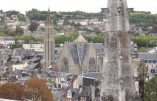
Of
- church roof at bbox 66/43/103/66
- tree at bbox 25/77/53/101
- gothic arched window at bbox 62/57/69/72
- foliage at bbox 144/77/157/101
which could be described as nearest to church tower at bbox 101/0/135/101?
foliage at bbox 144/77/157/101

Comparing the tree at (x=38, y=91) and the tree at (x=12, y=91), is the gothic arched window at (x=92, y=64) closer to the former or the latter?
the tree at (x=38, y=91)

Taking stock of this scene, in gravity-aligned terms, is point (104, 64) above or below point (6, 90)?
above

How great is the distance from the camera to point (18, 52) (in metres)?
92.4

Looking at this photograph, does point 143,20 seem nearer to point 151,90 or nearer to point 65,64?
point 65,64

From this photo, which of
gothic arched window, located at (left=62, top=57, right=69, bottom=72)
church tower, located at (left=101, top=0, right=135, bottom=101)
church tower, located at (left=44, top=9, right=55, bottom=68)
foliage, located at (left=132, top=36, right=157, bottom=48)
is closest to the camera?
church tower, located at (left=101, top=0, right=135, bottom=101)

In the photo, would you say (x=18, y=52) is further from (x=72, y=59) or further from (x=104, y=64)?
(x=104, y=64)

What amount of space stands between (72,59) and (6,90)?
2538 centimetres

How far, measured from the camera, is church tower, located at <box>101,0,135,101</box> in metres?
11.0

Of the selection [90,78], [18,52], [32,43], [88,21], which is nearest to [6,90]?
[90,78]

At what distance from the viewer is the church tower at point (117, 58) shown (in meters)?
11.0

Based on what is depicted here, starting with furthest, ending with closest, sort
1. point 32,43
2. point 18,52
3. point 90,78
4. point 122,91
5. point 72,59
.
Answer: point 32,43 → point 18,52 → point 72,59 → point 90,78 → point 122,91

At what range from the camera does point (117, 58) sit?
1111cm

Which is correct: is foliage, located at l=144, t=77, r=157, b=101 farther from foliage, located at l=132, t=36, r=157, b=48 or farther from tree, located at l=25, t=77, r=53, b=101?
foliage, located at l=132, t=36, r=157, b=48

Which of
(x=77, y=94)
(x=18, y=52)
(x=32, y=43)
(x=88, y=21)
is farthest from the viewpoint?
(x=88, y=21)
